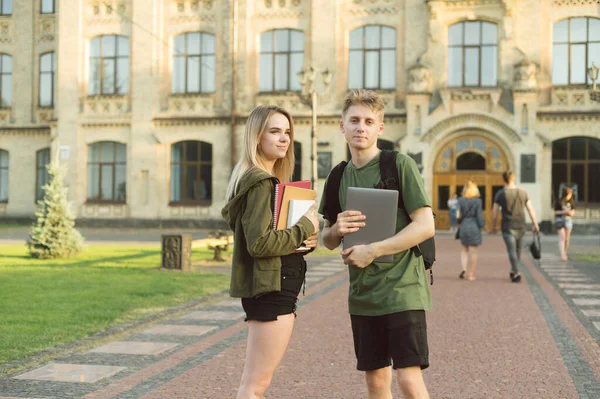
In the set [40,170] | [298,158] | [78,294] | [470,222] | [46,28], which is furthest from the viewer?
[40,170]

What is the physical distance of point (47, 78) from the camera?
121 feet

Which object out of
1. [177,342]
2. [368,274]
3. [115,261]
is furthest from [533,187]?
[368,274]

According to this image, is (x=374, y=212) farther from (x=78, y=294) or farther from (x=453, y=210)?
(x=453, y=210)

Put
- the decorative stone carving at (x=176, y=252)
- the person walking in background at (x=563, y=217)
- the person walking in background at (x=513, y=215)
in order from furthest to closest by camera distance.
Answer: the person walking in background at (x=563, y=217), the decorative stone carving at (x=176, y=252), the person walking in background at (x=513, y=215)

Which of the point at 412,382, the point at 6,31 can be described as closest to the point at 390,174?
the point at 412,382

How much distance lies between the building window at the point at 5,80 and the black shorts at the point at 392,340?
1449 inches

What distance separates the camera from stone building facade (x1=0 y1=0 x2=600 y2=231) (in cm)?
3048

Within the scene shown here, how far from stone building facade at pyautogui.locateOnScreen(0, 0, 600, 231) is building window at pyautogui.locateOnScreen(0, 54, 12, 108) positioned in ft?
0.28

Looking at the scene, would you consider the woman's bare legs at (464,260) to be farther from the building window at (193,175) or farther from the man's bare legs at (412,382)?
the building window at (193,175)

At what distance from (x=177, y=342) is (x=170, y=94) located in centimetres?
2697

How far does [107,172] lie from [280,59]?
30.5 ft

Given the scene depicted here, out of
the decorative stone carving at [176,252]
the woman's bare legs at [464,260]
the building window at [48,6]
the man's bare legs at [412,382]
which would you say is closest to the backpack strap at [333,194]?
the man's bare legs at [412,382]

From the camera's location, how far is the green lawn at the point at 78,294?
335 inches

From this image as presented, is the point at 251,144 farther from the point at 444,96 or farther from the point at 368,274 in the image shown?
the point at 444,96
